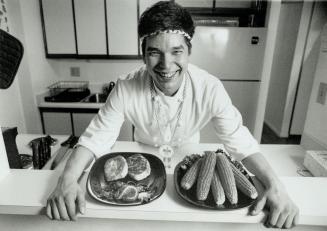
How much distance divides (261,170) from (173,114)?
2.28 ft

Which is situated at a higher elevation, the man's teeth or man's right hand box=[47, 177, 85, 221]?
the man's teeth

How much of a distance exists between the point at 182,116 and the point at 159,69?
45cm

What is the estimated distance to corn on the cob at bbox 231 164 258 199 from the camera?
79cm

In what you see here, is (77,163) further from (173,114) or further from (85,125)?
(85,125)

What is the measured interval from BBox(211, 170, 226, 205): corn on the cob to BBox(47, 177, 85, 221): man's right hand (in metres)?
0.43

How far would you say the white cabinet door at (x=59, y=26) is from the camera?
3.25 metres

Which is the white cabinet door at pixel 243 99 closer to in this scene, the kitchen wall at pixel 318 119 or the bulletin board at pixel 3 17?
the kitchen wall at pixel 318 119

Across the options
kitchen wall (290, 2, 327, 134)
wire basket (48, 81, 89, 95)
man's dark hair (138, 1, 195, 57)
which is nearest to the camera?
man's dark hair (138, 1, 195, 57)

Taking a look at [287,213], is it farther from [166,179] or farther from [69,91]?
[69,91]

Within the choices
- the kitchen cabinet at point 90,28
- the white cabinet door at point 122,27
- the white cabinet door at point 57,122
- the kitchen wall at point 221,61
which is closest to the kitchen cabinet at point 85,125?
the white cabinet door at point 57,122

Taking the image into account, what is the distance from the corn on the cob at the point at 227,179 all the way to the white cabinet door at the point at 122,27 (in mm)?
2864

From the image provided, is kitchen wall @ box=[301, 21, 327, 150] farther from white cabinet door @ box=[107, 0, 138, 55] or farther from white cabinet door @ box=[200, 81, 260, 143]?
white cabinet door @ box=[107, 0, 138, 55]

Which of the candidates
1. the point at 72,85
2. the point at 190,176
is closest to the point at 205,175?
the point at 190,176

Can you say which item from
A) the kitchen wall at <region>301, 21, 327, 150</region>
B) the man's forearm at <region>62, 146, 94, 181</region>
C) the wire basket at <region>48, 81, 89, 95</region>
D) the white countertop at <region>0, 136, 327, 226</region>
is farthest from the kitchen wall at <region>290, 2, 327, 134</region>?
the man's forearm at <region>62, 146, 94, 181</region>
